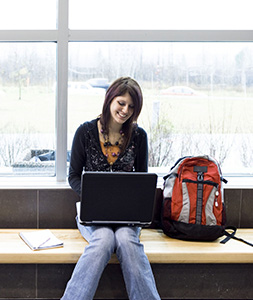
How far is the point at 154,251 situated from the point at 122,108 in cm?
80

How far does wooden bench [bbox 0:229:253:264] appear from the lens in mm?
2266

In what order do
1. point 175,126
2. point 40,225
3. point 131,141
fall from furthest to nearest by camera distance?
1. point 175,126
2. point 40,225
3. point 131,141

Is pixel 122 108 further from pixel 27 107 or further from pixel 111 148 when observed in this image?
pixel 27 107

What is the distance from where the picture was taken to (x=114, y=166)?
2.47 m

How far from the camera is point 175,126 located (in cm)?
289

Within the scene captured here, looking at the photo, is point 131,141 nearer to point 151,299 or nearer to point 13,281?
point 151,299

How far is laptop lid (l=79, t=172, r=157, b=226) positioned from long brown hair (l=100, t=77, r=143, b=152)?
39cm

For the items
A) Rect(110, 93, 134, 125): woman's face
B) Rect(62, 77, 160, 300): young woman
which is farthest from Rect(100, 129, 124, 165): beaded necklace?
Rect(110, 93, 134, 125): woman's face

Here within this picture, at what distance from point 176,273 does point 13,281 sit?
99 cm

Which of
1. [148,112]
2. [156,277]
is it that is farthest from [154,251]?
[148,112]

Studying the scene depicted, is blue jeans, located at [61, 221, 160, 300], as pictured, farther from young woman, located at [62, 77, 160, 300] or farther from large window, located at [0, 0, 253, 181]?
large window, located at [0, 0, 253, 181]

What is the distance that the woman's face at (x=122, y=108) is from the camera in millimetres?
2404

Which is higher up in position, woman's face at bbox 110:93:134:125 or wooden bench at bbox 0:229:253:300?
woman's face at bbox 110:93:134:125
